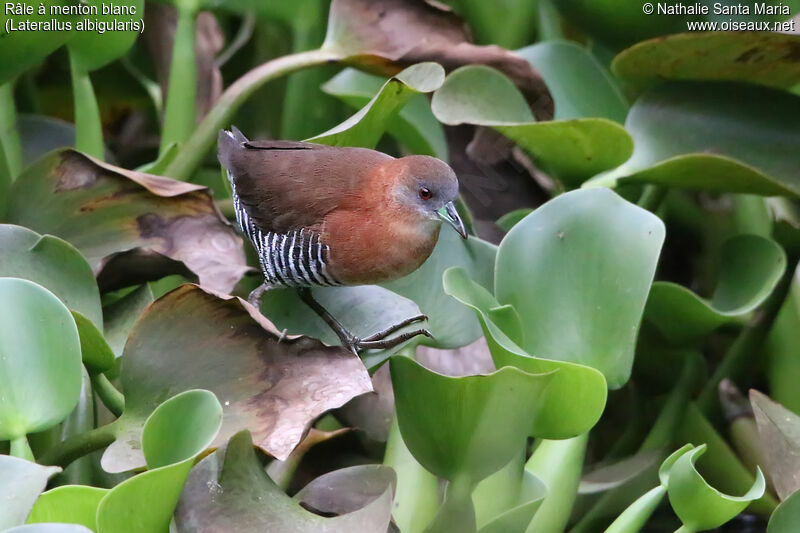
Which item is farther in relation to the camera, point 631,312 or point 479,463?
point 631,312

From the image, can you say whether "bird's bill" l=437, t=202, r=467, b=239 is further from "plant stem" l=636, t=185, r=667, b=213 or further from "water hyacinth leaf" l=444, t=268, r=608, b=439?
"plant stem" l=636, t=185, r=667, b=213

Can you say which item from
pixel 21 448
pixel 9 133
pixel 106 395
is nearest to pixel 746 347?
pixel 106 395

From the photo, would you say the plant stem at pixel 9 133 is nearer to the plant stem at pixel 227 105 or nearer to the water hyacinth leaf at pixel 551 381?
the plant stem at pixel 227 105

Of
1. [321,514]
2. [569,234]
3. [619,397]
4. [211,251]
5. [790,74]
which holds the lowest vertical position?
[619,397]

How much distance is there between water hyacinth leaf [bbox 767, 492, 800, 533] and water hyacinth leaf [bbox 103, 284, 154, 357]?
79 cm

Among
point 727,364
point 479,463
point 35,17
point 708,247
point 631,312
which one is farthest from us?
point 708,247

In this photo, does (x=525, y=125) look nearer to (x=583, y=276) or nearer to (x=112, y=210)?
(x=583, y=276)

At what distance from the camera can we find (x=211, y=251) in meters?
1.36

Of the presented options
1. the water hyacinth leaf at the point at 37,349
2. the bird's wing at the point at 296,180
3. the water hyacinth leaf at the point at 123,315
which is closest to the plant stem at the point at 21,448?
the water hyacinth leaf at the point at 37,349

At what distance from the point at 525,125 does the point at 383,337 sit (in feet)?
1.24

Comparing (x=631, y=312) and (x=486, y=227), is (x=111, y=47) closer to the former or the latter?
(x=486, y=227)

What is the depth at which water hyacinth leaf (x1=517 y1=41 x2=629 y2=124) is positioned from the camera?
1674mm

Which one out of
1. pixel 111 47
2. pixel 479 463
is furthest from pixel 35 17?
pixel 479 463

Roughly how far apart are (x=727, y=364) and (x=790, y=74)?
18.2 inches
